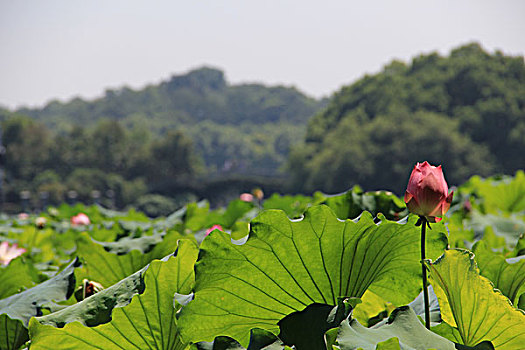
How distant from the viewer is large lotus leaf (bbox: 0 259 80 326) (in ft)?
3.72

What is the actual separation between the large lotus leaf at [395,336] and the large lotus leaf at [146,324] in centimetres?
27

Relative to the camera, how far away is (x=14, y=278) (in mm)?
1486

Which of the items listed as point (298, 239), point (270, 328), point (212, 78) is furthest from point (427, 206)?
point (212, 78)

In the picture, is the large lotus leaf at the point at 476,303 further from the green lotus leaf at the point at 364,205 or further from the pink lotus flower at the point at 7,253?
the pink lotus flower at the point at 7,253

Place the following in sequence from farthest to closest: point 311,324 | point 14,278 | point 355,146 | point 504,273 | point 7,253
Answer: point 355,146 < point 7,253 < point 14,278 < point 504,273 < point 311,324

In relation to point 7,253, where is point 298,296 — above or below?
above

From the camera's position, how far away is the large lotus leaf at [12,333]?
109 centimetres

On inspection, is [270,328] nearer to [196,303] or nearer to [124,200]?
[196,303]

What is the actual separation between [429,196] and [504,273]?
0.32m

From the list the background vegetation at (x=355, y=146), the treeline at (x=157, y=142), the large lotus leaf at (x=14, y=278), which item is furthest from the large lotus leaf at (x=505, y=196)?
the background vegetation at (x=355, y=146)

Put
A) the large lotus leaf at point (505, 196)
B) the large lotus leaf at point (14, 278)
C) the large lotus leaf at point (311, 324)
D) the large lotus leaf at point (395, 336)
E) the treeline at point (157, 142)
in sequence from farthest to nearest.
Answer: the treeline at point (157, 142) → the large lotus leaf at point (505, 196) → the large lotus leaf at point (14, 278) → the large lotus leaf at point (311, 324) → the large lotus leaf at point (395, 336)

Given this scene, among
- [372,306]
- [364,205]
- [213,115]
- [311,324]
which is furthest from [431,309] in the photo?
[213,115]

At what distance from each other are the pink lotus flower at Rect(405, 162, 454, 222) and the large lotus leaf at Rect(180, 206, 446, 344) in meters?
0.05

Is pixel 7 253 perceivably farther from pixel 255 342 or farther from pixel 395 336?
pixel 395 336
